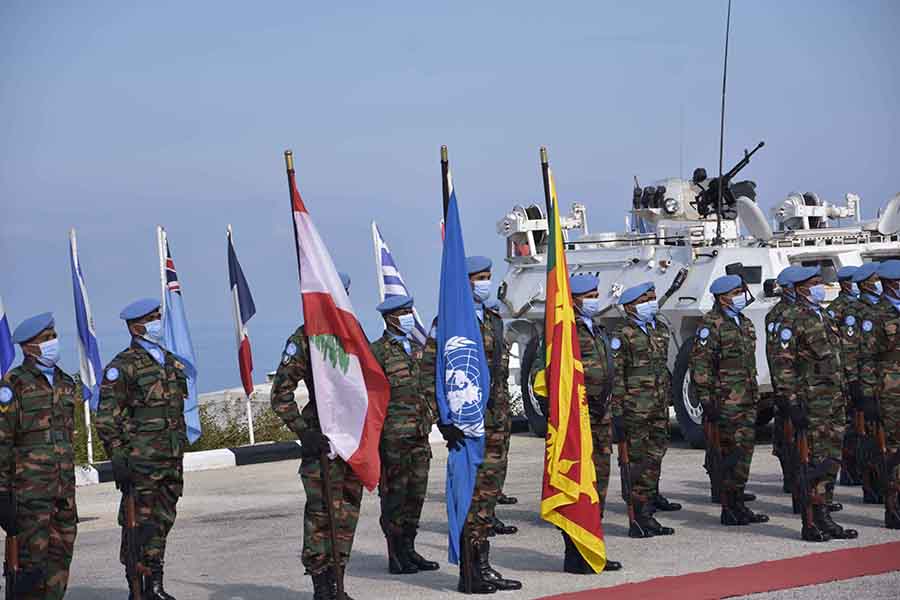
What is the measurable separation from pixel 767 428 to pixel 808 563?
25.9ft

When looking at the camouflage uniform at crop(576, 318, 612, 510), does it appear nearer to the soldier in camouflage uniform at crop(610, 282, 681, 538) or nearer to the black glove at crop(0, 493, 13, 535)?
the soldier in camouflage uniform at crop(610, 282, 681, 538)

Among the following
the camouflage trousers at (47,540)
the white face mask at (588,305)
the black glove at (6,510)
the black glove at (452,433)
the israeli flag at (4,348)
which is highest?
the white face mask at (588,305)

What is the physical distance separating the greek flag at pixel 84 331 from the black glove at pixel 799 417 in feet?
24.9

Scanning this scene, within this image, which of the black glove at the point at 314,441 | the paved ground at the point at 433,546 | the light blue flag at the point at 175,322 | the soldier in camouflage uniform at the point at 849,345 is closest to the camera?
the black glove at the point at 314,441

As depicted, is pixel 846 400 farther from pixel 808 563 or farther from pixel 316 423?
pixel 316 423

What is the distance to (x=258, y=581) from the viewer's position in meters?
9.04

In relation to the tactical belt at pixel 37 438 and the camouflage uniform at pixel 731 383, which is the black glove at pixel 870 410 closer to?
the camouflage uniform at pixel 731 383

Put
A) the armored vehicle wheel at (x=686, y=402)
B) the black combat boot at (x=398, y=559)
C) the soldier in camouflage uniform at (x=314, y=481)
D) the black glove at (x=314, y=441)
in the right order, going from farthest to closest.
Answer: the armored vehicle wheel at (x=686, y=402)
the black combat boot at (x=398, y=559)
the soldier in camouflage uniform at (x=314, y=481)
the black glove at (x=314, y=441)

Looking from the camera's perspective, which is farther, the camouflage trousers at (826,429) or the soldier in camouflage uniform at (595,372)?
the camouflage trousers at (826,429)

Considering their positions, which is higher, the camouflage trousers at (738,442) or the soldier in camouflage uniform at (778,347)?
the soldier in camouflage uniform at (778,347)

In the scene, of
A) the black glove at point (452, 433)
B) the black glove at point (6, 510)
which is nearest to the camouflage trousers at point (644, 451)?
the black glove at point (452, 433)

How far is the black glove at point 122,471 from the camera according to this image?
8195mm

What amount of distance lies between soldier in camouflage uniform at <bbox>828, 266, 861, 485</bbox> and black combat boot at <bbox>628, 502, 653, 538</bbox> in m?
1.48

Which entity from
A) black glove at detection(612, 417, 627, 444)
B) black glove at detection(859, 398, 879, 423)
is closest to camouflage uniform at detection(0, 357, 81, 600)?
black glove at detection(612, 417, 627, 444)
